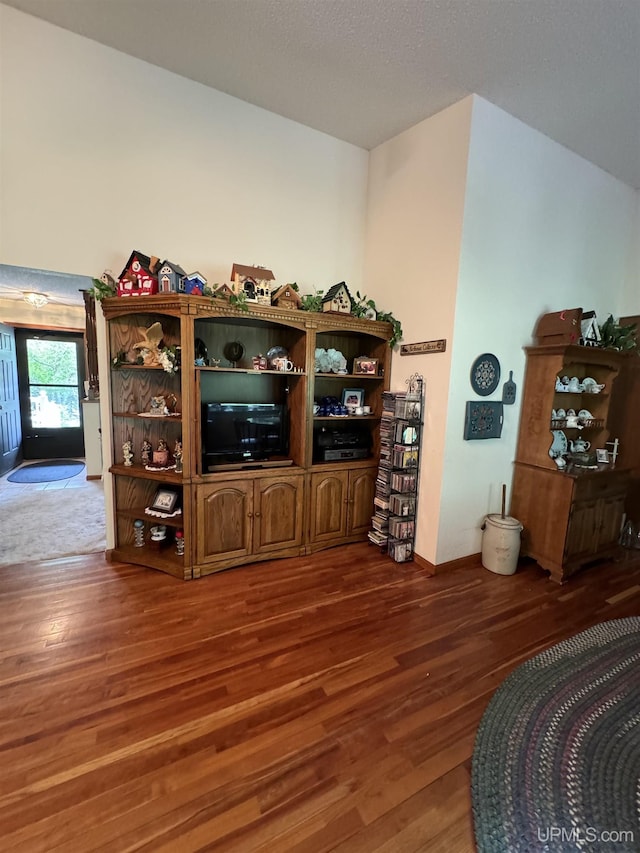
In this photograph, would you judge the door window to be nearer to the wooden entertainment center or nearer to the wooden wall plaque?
the wooden entertainment center

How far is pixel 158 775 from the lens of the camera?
4.64ft

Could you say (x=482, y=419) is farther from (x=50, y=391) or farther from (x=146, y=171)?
(x=50, y=391)

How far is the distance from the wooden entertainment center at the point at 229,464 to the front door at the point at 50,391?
4758 millimetres

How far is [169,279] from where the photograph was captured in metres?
2.59

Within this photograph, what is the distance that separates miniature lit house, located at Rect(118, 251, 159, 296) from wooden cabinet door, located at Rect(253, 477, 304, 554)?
1.63m

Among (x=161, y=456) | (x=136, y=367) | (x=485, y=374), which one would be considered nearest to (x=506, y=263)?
(x=485, y=374)

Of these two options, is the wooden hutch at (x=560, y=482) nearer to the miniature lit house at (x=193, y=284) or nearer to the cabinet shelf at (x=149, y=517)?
the miniature lit house at (x=193, y=284)

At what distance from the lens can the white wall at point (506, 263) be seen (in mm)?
2740

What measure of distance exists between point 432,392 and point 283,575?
73.8 inches

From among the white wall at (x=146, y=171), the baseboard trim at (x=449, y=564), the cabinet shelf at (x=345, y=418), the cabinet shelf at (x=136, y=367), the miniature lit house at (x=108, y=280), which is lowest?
the baseboard trim at (x=449, y=564)

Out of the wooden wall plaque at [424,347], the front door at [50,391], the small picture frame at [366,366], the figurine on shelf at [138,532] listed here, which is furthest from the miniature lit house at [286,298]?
the front door at [50,391]

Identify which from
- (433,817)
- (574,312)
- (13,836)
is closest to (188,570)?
(13,836)

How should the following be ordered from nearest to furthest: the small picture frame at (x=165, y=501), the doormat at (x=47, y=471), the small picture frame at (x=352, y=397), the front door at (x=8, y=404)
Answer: the small picture frame at (x=165, y=501), the small picture frame at (x=352, y=397), the doormat at (x=47, y=471), the front door at (x=8, y=404)
